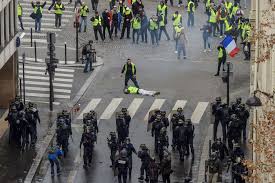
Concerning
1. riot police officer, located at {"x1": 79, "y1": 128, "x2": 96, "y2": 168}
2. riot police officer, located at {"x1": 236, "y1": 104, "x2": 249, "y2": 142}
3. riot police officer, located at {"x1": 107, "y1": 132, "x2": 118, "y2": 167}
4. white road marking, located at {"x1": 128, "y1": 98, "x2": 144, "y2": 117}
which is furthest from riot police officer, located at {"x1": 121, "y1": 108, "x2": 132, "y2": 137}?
A: riot police officer, located at {"x1": 236, "y1": 104, "x2": 249, "y2": 142}

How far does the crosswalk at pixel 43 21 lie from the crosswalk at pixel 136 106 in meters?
12.0

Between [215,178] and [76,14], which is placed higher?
[76,14]

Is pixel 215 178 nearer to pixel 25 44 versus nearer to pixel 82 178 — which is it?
pixel 82 178

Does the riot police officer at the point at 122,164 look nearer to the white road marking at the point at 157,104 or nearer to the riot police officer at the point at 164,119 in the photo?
the riot police officer at the point at 164,119

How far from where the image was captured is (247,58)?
70375mm

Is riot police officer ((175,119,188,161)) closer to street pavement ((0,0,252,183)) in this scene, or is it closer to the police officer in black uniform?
street pavement ((0,0,252,183))

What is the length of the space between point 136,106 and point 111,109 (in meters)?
1.26

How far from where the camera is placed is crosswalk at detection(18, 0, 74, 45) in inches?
2945

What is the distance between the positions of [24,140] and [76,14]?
19316mm

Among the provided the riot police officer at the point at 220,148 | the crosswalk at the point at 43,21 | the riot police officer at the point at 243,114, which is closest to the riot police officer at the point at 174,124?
the riot police officer at the point at 243,114

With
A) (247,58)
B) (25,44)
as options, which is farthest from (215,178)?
(25,44)

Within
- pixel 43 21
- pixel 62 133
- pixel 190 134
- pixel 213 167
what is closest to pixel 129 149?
pixel 213 167

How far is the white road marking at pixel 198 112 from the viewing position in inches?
2375

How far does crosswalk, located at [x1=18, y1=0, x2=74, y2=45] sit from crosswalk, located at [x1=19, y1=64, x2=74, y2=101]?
207 inches
